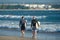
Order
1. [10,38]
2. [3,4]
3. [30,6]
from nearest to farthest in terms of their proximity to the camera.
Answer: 1. [10,38]
2. [3,4]
3. [30,6]

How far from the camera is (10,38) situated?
24.6 m

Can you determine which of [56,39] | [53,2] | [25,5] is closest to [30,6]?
[25,5]

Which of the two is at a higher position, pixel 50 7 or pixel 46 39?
pixel 46 39

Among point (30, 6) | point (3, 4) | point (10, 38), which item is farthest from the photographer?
point (30, 6)

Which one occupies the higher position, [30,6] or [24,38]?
[24,38]

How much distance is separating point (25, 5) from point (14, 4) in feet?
12.6

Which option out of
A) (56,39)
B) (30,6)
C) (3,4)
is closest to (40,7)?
(30,6)

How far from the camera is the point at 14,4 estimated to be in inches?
3814

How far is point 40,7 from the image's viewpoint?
99.4 metres

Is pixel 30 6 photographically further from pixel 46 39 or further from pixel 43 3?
pixel 46 39

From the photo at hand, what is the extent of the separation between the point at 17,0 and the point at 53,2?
1025 cm

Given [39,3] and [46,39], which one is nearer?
[46,39]

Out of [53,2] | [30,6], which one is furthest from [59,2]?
[30,6]

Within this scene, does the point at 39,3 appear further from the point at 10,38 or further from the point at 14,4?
the point at 10,38
